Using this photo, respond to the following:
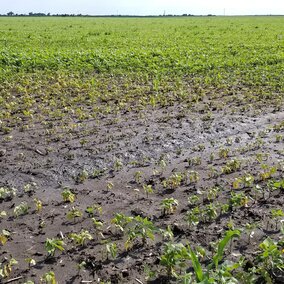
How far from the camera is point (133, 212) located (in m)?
4.68

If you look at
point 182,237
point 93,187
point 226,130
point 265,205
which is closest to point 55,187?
point 93,187

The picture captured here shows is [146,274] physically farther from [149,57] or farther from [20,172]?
[149,57]

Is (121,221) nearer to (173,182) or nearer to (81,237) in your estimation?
(81,237)

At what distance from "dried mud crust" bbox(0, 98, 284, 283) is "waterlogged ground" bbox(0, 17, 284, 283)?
0.05ft

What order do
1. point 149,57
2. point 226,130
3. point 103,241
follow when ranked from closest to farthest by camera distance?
1. point 103,241
2. point 226,130
3. point 149,57

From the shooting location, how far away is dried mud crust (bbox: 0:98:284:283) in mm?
3875

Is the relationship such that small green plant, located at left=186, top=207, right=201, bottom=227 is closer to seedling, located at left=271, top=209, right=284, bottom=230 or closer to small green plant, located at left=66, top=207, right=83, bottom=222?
seedling, located at left=271, top=209, right=284, bottom=230

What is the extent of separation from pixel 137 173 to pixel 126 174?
358 mm

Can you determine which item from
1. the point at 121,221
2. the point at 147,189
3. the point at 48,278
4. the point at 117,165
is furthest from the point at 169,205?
the point at 117,165

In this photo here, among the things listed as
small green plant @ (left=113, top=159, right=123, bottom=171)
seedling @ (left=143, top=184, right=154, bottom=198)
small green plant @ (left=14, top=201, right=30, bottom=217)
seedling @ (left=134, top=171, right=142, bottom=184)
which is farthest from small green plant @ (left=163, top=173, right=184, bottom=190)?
small green plant @ (left=14, top=201, right=30, bottom=217)

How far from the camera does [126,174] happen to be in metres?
5.77

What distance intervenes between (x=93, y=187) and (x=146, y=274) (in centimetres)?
196

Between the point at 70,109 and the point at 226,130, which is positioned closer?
the point at 226,130

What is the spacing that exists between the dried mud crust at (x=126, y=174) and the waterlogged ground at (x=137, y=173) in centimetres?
2
